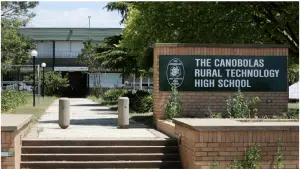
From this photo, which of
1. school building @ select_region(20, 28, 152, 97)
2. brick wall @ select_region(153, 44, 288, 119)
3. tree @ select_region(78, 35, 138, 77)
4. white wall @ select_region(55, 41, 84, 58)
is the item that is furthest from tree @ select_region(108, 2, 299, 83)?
white wall @ select_region(55, 41, 84, 58)

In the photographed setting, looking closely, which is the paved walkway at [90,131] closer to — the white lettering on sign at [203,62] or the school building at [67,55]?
the white lettering on sign at [203,62]

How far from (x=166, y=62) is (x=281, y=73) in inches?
128

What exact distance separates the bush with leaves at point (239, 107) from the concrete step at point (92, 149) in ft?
11.1

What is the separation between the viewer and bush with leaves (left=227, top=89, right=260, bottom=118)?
1424cm

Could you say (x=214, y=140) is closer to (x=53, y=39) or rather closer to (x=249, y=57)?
(x=249, y=57)

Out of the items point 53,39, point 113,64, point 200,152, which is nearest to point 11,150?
point 200,152

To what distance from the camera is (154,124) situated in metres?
15.8

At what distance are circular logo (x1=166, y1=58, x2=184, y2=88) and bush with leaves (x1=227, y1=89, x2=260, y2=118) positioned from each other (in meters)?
1.45

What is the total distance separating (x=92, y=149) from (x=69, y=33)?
54910 mm

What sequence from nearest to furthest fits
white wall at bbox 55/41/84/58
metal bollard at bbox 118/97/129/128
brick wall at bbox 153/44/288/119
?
brick wall at bbox 153/44/288/119 → metal bollard at bbox 118/97/129/128 → white wall at bbox 55/41/84/58

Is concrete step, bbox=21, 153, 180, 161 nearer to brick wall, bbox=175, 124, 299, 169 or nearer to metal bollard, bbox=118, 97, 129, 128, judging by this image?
brick wall, bbox=175, 124, 299, 169

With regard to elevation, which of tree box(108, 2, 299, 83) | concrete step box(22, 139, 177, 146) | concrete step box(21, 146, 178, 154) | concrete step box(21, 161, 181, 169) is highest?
tree box(108, 2, 299, 83)

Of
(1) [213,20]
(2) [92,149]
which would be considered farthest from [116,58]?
(2) [92,149]

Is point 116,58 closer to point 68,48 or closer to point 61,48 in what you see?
point 68,48
